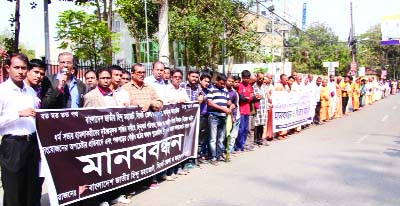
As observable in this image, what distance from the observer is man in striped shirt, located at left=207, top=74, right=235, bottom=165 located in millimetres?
8422

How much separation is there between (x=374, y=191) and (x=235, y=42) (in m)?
16.1

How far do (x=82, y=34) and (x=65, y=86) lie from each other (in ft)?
20.9

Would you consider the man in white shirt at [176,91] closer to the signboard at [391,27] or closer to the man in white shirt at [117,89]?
the man in white shirt at [117,89]

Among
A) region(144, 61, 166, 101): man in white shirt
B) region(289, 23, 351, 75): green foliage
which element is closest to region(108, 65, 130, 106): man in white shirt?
region(144, 61, 166, 101): man in white shirt

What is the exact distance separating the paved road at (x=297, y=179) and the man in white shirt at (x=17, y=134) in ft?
5.48

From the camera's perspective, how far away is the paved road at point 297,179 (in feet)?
19.3

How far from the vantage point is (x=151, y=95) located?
21.3ft

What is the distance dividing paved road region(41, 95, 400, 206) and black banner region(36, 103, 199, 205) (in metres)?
0.48

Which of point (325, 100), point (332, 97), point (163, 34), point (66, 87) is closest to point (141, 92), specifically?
point (66, 87)

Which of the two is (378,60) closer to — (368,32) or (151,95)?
(368,32)

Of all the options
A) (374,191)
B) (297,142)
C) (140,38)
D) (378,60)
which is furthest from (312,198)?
(378,60)

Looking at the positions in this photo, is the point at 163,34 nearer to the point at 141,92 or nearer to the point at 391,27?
the point at 141,92

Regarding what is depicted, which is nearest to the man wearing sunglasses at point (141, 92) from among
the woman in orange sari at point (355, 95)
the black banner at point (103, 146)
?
the black banner at point (103, 146)

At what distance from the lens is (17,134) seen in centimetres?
436
